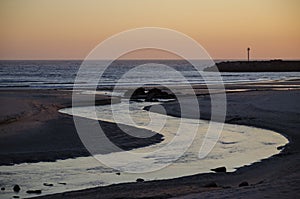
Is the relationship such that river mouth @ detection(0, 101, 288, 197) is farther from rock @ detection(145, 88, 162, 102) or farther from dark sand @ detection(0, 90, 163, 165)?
rock @ detection(145, 88, 162, 102)

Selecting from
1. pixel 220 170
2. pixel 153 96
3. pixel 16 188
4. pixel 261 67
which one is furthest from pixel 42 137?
pixel 261 67

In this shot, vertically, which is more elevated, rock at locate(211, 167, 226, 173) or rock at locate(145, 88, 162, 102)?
rock at locate(145, 88, 162, 102)

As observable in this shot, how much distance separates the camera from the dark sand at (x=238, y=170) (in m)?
10.4

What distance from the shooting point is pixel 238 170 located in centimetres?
A: 1491

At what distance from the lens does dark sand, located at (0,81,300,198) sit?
10391mm

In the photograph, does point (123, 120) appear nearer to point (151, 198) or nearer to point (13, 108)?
point (13, 108)

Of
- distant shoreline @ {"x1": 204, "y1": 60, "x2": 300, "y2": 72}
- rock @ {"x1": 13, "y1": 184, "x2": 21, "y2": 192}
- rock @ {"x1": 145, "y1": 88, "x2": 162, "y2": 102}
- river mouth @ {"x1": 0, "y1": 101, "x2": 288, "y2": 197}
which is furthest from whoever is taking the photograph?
distant shoreline @ {"x1": 204, "y1": 60, "x2": 300, "y2": 72}

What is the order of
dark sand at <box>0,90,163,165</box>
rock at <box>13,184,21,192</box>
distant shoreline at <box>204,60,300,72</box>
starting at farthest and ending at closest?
distant shoreline at <box>204,60,300,72</box> → dark sand at <box>0,90,163,165</box> → rock at <box>13,184,21,192</box>

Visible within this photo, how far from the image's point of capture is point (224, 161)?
1650cm

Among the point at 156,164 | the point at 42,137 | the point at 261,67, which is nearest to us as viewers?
the point at 156,164

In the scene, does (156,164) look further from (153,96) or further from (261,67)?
(261,67)

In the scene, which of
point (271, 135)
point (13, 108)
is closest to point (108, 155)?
point (271, 135)

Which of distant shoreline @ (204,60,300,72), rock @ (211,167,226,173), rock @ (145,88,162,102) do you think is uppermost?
distant shoreline @ (204,60,300,72)

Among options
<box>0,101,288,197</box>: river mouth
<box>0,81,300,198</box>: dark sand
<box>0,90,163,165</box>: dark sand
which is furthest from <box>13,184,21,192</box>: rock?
<box>0,90,163,165</box>: dark sand
